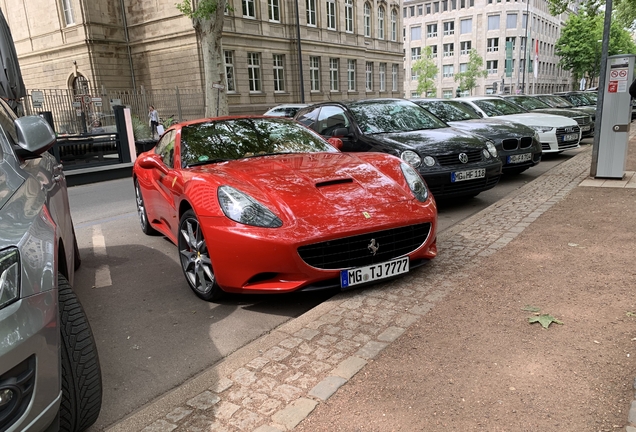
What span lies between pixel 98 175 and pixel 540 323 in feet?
39.4

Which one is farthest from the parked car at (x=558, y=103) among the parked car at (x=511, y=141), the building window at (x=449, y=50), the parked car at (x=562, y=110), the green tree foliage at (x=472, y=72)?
the building window at (x=449, y=50)

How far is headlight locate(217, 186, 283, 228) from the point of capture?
11.3ft

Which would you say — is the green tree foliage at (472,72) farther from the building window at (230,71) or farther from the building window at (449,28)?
the building window at (230,71)

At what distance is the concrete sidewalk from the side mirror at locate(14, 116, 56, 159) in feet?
5.00

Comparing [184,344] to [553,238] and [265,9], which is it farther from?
[265,9]

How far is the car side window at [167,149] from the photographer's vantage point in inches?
189

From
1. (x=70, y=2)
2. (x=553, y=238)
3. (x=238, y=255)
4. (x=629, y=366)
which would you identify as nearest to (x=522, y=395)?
(x=629, y=366)

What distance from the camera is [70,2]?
105 ft

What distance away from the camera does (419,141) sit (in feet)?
22.1

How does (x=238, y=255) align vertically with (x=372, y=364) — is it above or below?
above

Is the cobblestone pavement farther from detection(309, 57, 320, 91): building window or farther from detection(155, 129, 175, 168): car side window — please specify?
detection(309, 57, 320, 91): building window

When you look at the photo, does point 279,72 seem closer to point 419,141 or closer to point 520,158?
point 520,158

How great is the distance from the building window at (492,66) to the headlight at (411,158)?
7866cm

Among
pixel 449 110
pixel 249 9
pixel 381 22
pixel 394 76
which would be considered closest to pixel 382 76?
pixel 394 76
